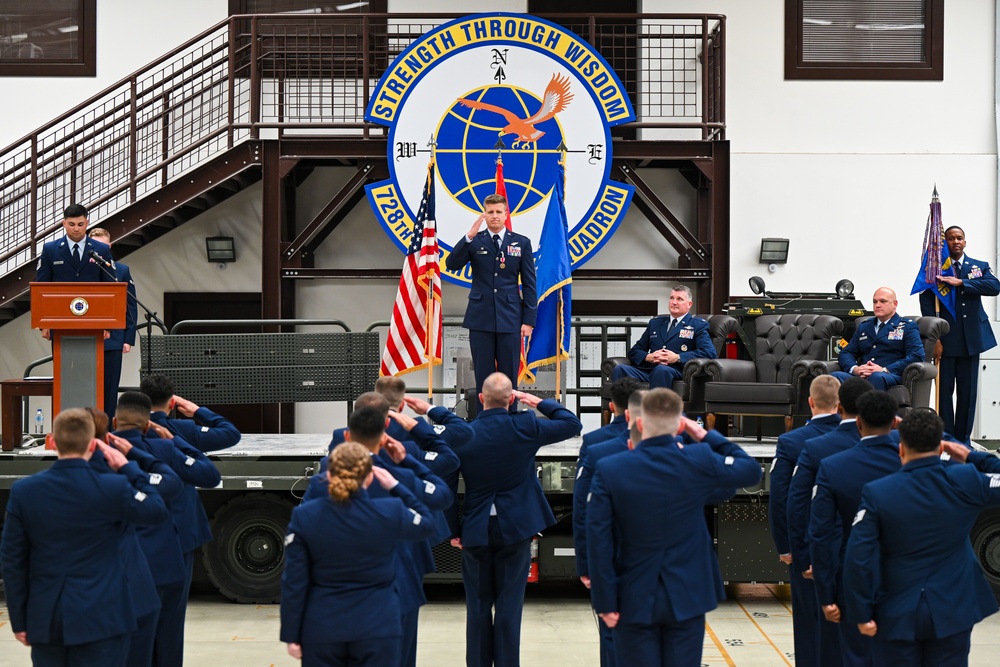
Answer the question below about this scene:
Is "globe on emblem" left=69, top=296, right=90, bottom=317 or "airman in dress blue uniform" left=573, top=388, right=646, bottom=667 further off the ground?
"globe on emblem" left=69, top=296, right=90, bottom=317

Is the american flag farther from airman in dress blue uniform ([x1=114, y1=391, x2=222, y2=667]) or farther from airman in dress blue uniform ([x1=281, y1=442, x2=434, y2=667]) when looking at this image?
airman in dress blue uniform ([x1=281, y1=442, x2=434, y2=667])

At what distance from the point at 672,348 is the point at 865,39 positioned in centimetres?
588

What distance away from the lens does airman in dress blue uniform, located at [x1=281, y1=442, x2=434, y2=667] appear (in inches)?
176

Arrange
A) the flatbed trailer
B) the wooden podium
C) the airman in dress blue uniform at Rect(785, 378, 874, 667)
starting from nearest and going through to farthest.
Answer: the airman in dress blue uniform at Rect(785, 378, 874, 667) → the wooden podium → the flatbed trailer

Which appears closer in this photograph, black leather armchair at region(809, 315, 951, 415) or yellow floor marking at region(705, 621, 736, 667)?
yellow floor marking at region(705, 621, 736, 667)

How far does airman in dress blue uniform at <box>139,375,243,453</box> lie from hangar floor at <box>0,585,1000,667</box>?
1.56 m

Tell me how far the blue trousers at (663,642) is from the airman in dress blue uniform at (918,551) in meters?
0.68

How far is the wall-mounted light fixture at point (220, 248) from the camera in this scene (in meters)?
13.2

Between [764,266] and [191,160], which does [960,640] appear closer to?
[764,266]

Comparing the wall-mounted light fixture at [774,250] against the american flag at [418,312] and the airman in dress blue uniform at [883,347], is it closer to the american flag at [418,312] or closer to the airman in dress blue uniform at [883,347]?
the airman in dress blue uniform at [883,347]

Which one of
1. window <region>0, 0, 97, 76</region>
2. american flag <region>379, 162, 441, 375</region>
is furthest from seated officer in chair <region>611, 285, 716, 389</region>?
window <region>0, 0, 97, 76</region>

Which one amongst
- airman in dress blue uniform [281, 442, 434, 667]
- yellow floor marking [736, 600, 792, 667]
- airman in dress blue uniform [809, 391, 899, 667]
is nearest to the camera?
airman in dress blue uniform [281, 442, 434, 667]

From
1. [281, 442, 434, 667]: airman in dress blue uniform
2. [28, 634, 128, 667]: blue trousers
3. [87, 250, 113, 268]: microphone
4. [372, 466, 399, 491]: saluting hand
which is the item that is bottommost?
[28, 634, 128, 667]: blue trousers

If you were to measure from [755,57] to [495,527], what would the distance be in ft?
28.6
